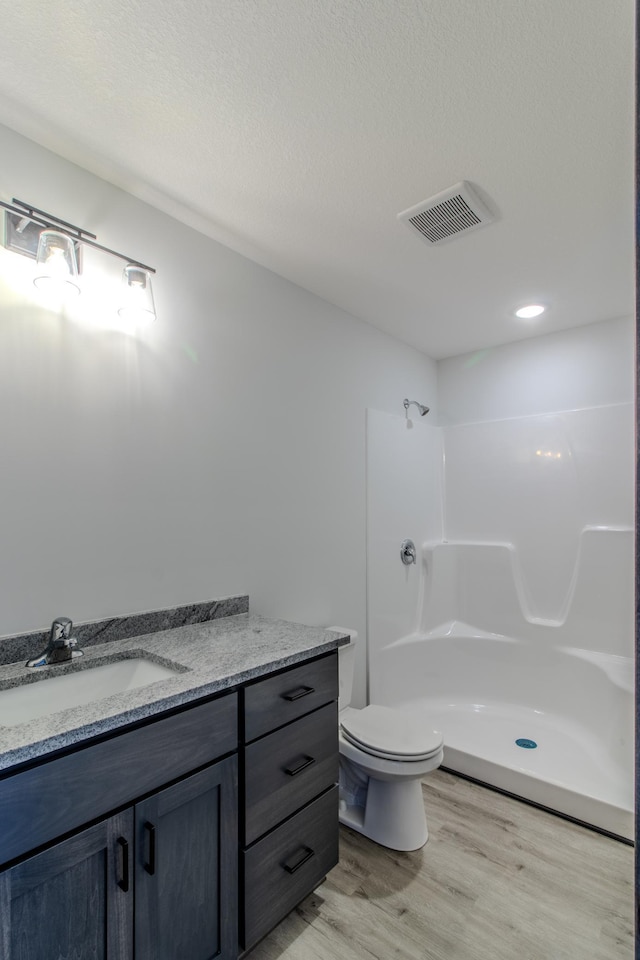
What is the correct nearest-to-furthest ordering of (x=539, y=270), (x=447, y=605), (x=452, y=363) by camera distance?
(x=539, y=270), (x=447, y=605), (x=452, y=363)

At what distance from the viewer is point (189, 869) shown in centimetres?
117

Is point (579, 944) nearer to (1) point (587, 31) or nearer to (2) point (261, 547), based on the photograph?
(2) point (261, 547)

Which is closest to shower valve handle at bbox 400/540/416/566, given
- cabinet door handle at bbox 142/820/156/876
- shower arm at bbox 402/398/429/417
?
shower arm at bbox 402/398/429/417

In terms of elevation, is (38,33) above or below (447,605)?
above

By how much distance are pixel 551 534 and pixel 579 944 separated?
2037 millimetres

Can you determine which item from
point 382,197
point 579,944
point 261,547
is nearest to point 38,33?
point 382,197

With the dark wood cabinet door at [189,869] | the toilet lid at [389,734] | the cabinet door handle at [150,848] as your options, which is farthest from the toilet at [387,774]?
the cabinet door handle at [150,848]

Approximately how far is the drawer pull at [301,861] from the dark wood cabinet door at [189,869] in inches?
8.2

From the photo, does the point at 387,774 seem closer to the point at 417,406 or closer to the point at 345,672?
the point at 345,672

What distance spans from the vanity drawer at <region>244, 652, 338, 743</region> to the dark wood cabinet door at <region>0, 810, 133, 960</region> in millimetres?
384

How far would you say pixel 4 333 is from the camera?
1.38 metres

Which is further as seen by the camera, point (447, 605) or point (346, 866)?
point (447, 605)

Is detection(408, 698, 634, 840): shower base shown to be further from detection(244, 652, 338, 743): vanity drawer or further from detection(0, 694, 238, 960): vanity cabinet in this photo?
detection(0, 694, 238, 960): vanity cabinet

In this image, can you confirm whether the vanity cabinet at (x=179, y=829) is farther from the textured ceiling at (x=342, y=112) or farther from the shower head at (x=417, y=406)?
the shower head at (x=417, y=406)
